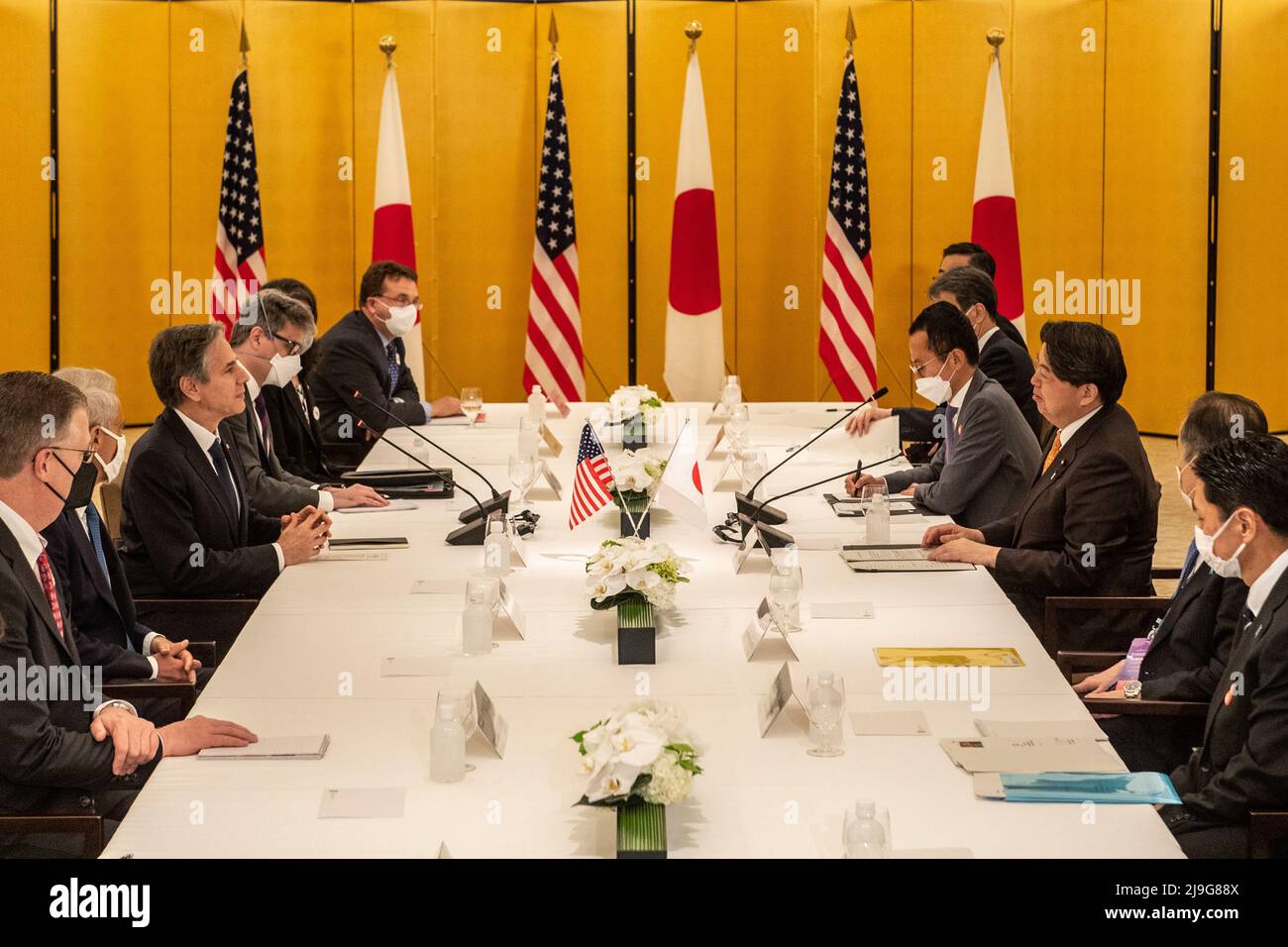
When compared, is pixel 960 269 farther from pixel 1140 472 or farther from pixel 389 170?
pixel 389 170

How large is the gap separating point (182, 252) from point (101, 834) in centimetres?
803

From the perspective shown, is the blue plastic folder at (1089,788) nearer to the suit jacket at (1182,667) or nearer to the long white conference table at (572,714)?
the long white conference table at (572,714)

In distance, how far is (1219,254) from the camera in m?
10.1

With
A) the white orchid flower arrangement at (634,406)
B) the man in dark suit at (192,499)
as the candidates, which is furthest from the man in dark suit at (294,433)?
the man in dark suit at (192,499)

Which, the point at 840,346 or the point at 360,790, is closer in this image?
the point at 360,790

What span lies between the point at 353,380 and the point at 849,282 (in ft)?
11.4

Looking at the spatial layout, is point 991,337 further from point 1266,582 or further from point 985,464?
point 1266,582

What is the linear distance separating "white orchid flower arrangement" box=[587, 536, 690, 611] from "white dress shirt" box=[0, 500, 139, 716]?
3.39 feet

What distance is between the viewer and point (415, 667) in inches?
136

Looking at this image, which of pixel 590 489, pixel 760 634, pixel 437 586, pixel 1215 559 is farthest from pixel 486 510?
pixel 1215 559

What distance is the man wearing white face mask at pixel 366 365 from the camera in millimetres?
7109

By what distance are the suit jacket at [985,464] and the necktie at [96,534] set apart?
2711 millimetres

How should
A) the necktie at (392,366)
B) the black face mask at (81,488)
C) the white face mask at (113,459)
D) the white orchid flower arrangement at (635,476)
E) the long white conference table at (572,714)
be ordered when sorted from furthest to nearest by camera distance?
1. the necktie at (392,366)
2. the white orchid flower arrangement at (635,476)
3. the white face mask at (113,459)
4. the black face mask at (81,488)
5. the long white conference table at (572,714)
